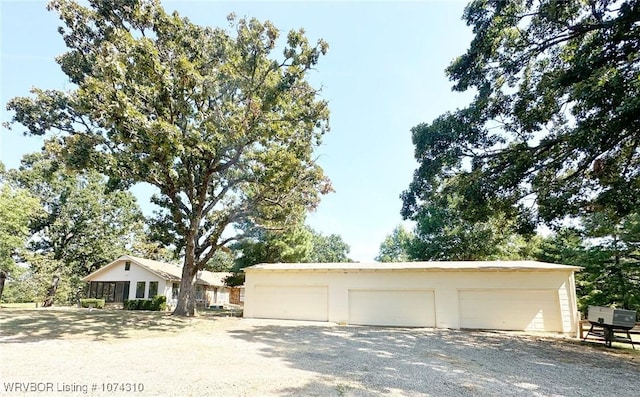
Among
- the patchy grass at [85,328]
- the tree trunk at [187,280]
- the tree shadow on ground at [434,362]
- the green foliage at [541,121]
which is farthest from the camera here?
the tree trunk at [187,280]

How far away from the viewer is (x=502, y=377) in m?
6.58

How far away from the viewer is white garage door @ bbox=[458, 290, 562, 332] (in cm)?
1401

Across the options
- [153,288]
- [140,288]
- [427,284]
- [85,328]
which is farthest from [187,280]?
[140,288]

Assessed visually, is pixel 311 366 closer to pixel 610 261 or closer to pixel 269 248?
pixel 269 248

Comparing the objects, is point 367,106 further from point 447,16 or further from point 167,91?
point 167,91

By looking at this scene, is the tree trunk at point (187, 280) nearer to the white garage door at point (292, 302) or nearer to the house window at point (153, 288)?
the white garage door at point (292, 302)

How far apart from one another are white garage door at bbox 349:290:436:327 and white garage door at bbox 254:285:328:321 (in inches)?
61.2

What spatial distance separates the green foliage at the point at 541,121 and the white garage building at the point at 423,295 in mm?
4041

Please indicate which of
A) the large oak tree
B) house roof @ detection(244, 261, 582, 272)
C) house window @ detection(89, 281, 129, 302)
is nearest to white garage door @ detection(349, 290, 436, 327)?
house roof @ detection(244, 261, 582, 272)

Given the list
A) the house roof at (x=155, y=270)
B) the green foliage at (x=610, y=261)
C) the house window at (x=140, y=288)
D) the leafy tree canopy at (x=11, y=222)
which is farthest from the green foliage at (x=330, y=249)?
the leafy tree canopy at (x=11, y=222)

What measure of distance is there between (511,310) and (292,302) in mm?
9896

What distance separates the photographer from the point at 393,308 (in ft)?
50.9

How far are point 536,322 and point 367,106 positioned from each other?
11619 mm

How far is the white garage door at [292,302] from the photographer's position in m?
16.5
